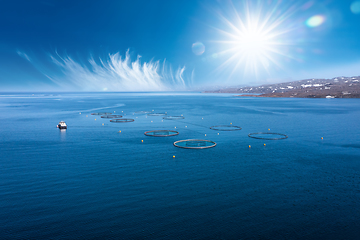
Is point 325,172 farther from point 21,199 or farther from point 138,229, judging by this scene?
point 21,199

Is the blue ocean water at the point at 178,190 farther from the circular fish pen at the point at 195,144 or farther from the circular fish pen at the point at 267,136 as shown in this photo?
the circular fish pen at the point at 267,136

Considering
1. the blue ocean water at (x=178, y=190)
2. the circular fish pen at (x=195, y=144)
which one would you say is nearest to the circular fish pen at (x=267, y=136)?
the blue ocean water at (x=178, y=190)

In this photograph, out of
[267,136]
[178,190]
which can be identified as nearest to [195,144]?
[267,136]

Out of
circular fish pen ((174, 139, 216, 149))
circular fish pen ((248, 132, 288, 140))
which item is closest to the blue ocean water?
circular fish pen ((174, 139, 216, 149))

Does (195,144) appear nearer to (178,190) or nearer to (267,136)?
(267,136)

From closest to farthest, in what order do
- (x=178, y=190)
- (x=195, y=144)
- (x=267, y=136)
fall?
(x=178, y=190) → (x=195, y=144) → (x=267, y=136)

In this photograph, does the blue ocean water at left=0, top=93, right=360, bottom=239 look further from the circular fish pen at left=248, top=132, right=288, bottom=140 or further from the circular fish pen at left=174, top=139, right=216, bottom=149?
the circular fish pen at left=248, top=132, right=288, bottom=140

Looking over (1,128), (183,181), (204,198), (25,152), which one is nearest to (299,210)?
(204,198)

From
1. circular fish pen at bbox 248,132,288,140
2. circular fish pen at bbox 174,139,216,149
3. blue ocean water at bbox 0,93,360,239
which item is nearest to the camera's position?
blue ocean water at bbox 0,93,360,239
